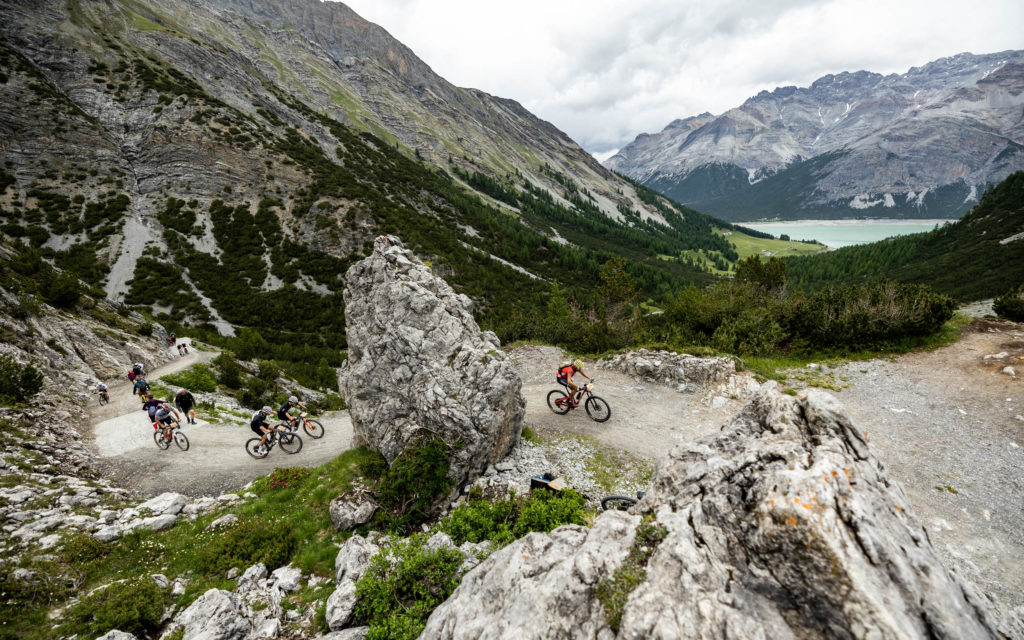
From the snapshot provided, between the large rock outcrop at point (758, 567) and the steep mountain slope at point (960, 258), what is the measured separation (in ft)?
205

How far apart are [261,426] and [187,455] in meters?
3.46

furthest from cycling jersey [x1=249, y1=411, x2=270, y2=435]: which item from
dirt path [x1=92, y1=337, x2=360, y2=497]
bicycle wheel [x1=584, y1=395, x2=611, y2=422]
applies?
bicycle wheel [x1=584, y1=395, x2=611, y2=422]

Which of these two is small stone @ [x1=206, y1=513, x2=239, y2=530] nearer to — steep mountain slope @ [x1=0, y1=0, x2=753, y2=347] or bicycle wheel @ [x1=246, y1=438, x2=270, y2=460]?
bicycle wheel @ [x1=246, y1=438, x2=270, y2=460]

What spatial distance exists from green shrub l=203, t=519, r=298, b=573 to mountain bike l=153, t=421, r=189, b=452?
8.65 m

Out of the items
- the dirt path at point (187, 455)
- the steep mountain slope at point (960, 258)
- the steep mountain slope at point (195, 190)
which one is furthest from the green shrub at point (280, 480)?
the steep mountain slope at point (960, 258)

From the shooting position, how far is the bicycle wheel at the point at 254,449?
49.0 ft

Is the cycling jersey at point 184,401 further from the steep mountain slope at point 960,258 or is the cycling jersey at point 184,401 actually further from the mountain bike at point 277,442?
the steep mountain slope at point 960,258

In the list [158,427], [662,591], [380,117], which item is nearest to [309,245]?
[158,427]

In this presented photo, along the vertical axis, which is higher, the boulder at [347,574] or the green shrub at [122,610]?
the green shrub at [122,610]

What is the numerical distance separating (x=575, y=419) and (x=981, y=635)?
38.2 feet

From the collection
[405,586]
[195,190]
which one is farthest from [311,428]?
[195,190]

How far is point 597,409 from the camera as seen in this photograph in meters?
15.3

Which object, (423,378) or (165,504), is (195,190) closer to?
(165,504)

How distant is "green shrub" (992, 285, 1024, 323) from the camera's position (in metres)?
19.1
